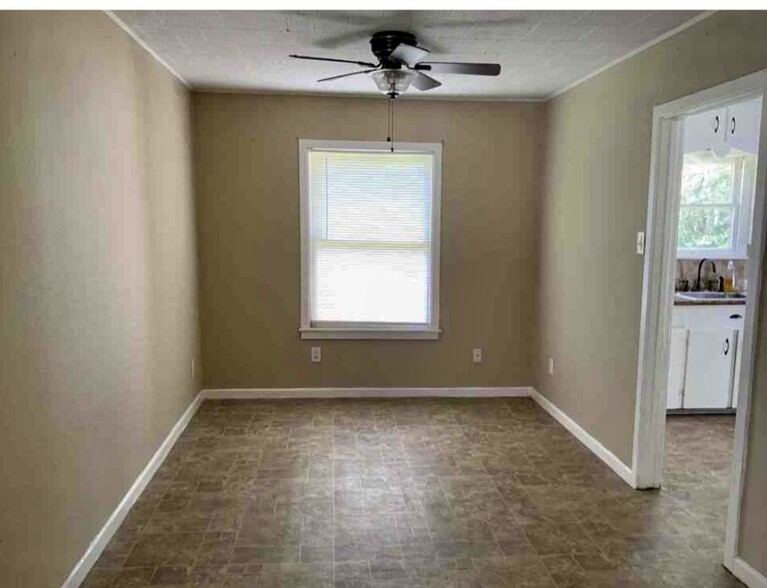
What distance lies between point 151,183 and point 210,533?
1894mm

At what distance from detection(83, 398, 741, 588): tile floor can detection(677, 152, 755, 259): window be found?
149 centimetres

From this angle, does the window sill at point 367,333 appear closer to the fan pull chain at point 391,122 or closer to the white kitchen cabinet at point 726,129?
the fan pull chain at point 391,122

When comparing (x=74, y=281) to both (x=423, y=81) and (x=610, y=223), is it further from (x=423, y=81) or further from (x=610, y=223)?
(x=610, y=223)

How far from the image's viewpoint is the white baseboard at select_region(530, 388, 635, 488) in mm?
3275

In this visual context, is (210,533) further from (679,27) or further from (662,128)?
(679,27)

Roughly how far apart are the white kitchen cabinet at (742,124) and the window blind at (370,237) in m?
2.09

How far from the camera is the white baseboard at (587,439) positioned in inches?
129

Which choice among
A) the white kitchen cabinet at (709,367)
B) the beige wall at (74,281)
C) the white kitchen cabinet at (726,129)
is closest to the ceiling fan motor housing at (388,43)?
the beige wall at (74,281)

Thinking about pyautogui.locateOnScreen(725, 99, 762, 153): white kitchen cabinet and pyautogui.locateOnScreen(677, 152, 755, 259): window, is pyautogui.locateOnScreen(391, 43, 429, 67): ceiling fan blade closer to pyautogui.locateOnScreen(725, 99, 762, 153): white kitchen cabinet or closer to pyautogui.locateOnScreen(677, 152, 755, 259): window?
pyautogui.locateOnScreen(725, 99, 762, 153): white kitchen cabinet

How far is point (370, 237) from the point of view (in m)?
4.63

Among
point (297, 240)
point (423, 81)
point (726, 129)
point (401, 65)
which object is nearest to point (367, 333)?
point (297, 240)

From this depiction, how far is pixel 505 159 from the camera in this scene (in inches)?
182

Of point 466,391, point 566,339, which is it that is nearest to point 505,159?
point 566,339

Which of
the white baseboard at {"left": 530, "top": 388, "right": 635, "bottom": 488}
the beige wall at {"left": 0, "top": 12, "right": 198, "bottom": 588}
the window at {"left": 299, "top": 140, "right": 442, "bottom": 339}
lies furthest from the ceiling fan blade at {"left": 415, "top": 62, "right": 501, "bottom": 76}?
the white baseboard at {"left": 530, "top": 388, "right": 635, "bottom": 488}
